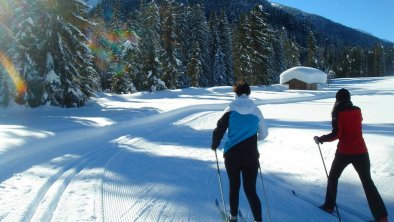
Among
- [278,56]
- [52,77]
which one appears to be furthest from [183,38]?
[52,77]

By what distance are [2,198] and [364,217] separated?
569 centimetres

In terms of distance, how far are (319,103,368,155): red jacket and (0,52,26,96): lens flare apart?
62.2 ft

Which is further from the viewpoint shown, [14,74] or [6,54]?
[6,54]

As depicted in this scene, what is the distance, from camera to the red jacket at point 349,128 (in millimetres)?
5578

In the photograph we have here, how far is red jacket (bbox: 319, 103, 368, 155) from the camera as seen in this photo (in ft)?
18.3

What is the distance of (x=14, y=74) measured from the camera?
68.4ft

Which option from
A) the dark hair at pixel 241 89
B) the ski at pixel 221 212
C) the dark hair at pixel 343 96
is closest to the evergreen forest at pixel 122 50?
the ski at pixel 221 212

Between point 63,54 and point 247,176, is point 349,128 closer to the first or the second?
point 247,176

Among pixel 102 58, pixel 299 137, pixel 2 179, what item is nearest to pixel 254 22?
pixel 102 58

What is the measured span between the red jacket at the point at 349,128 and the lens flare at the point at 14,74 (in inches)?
746

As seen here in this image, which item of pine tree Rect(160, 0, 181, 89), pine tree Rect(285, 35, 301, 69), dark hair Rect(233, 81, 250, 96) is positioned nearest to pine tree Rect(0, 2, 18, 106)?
dark hair Rect(233, 81, 250, 96)

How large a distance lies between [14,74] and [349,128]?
1928 cm

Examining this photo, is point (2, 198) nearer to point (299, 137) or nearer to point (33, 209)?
point (33, 209)

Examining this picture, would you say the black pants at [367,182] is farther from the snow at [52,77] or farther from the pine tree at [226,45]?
the pine tree at [226,45]
